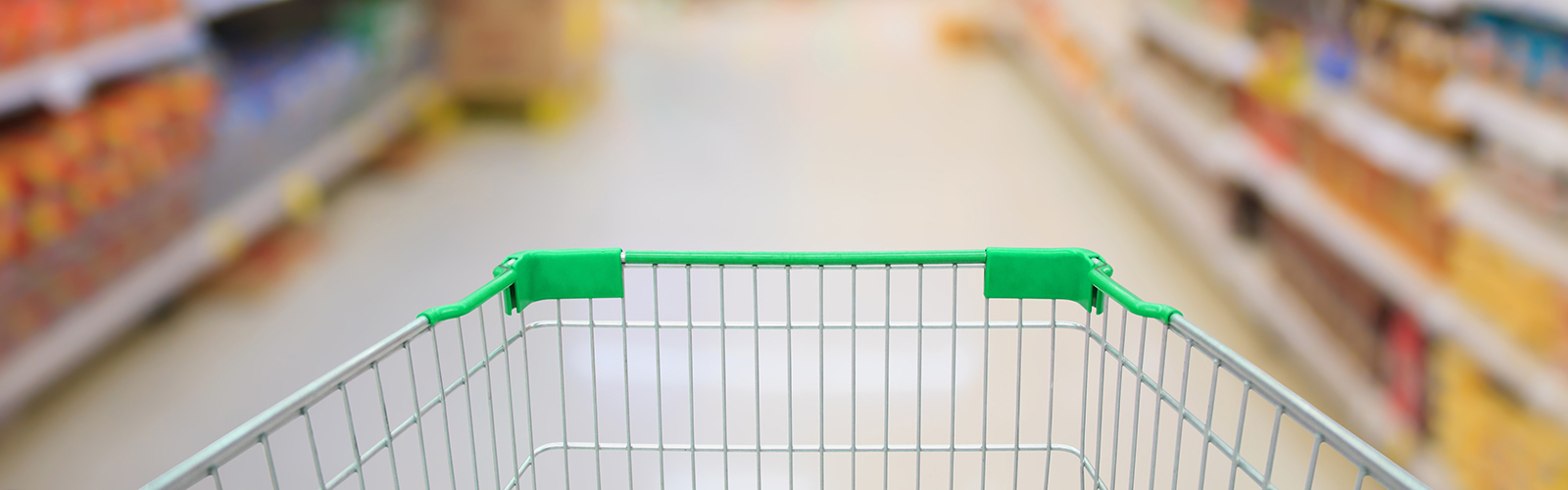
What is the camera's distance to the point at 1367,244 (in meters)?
2.63

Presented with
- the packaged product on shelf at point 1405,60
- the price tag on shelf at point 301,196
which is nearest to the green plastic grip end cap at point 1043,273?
the packaged product on shelf at point 1405,60

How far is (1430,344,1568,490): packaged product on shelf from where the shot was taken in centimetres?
195

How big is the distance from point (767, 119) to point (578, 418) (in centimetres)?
365

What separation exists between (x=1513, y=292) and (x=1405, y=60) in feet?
2.28

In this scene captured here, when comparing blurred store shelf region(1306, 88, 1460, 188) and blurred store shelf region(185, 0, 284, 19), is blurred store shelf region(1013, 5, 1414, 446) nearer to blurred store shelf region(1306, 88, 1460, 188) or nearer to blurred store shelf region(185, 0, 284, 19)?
blurred store shelf region(1306, 88, 1460, 188)

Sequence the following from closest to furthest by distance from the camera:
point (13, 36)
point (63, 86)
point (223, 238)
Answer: point (13, 36) < point (63, 86) < point (223, 238)

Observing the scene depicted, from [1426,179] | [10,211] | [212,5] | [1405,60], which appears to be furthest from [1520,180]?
[212,5]

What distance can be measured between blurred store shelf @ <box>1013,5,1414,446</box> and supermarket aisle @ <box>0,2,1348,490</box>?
0.09m

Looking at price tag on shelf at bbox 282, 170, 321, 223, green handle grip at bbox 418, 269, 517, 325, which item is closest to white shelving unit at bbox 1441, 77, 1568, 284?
green handle grip at bbox 418, 269, 517, 325

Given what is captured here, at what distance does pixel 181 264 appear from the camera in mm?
3242

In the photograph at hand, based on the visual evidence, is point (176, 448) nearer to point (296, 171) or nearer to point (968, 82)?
point (296, 171)

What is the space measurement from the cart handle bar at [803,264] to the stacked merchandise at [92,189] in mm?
2026

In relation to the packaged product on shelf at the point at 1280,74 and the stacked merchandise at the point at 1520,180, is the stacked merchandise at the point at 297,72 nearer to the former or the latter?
the packaged product on shelf at the point at 1280,74

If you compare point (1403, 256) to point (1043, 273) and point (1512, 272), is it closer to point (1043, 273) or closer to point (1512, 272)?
point (1512, 272)
